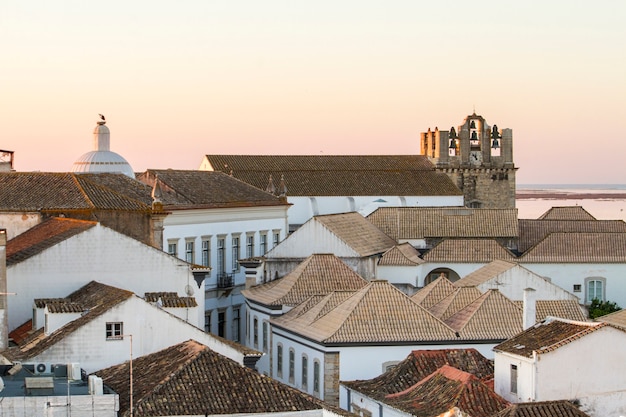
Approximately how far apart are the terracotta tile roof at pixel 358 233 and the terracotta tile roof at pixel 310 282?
6.09m

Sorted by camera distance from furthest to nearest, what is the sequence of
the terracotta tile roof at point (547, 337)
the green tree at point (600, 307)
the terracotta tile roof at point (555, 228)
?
the terracotta tile roof at point (555, 228), the green tree at point (600, 307), the terracotta tile roof at point (547, 337)

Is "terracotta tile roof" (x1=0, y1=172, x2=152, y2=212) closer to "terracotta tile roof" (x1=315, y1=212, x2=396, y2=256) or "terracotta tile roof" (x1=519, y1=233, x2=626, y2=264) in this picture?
"terracotta tile roof" (x1=315, y1=212, x2=396, y2=256)

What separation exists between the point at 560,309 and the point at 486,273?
22.9 feet

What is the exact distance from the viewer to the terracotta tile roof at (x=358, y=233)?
53.6 m

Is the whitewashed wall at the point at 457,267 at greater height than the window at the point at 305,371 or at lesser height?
greater

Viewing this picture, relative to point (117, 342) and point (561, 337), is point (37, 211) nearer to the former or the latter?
point (117, 342)

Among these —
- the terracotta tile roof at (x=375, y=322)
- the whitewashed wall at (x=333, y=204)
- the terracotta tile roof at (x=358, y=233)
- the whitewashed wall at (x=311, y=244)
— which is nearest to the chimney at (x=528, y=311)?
the terracotta tile roof at (x=375, y=322)

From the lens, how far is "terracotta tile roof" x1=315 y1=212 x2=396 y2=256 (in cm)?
5362

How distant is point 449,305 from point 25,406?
19.7 meters

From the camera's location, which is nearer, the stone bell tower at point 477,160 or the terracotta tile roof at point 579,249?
the terracotta tile roof at point 579,249

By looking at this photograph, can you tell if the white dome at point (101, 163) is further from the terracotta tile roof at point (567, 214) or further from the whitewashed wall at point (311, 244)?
the terracotta tile roof at point (567, 214)

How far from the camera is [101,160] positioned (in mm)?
50281

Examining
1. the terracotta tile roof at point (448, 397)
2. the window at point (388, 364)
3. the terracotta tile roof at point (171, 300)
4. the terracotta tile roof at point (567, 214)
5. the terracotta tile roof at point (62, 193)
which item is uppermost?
the terracotta tile roof at point (62, 193)

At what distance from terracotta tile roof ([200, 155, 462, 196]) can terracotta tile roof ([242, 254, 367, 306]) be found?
27.2 m
